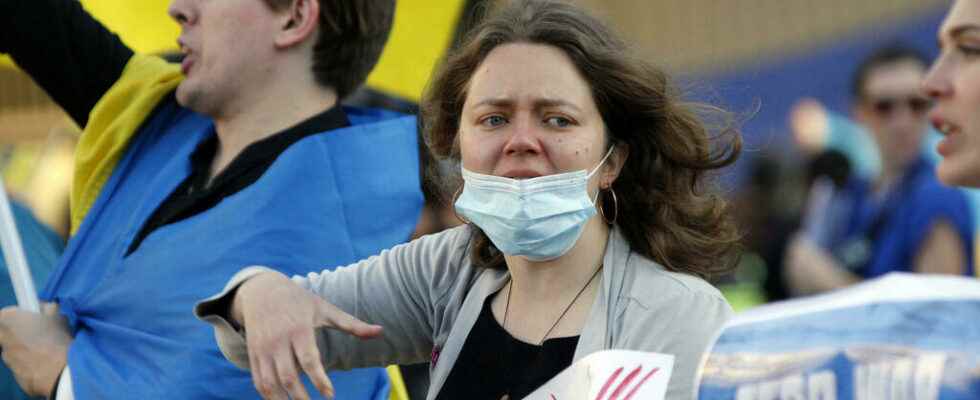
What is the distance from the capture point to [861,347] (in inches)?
43.5

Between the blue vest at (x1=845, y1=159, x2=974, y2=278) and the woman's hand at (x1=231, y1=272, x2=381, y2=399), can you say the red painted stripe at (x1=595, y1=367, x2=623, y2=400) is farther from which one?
the blue vest at (x1=845, y1=159, x2=974, y2=278)

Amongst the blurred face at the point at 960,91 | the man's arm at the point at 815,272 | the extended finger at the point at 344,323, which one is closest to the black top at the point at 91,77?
the extended finger at the point at 344,323

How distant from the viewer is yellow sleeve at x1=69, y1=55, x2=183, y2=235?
10.7 feet

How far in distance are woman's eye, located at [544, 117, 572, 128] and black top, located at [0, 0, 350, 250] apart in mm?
826

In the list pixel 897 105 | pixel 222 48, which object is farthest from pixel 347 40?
pixel 897 105

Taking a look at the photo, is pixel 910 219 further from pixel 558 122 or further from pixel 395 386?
pixel 558 122

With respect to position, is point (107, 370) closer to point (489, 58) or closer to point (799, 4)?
point (489, 58)

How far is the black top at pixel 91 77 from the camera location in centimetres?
307

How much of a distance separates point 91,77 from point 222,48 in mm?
441

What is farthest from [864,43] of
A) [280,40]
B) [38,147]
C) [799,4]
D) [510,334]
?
[510,334]

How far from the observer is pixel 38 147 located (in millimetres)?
8094

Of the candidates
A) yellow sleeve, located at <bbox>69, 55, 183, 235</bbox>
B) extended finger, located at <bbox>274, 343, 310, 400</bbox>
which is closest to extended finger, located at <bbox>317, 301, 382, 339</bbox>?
extended finger, located at <bbox>274, 343, 310, 400</bbox>

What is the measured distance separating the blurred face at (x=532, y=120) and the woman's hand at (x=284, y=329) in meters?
0.37

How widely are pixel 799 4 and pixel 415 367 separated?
5.81 meters
